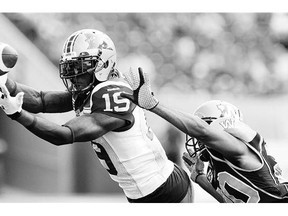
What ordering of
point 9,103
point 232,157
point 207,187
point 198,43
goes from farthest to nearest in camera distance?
point 198,43 < point 207,187 < point 232,157 < point 9,103

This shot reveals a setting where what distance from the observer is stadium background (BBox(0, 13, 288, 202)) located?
405 cm

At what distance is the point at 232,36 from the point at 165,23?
0.49 meters

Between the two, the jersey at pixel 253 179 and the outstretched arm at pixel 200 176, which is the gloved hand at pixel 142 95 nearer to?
the jersey at pixel 253 179

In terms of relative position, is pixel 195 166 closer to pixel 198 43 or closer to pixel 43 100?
pixel 198 43

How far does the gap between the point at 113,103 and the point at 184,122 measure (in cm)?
42

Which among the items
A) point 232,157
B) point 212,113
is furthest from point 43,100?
point 232,157

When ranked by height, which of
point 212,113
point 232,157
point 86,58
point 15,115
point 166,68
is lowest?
point 232,157

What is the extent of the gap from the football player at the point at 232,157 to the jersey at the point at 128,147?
18cm

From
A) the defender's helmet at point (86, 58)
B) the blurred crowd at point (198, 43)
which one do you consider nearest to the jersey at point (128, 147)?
the defender's helmet at point (86, 58)

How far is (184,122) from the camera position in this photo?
9.98 feet

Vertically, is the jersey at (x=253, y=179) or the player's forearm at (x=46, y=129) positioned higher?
the player's forearm at (x=46, y=129)

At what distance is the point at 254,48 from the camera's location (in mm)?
4133

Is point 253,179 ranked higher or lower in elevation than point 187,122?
lower

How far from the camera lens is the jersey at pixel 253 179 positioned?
3.35 meters
